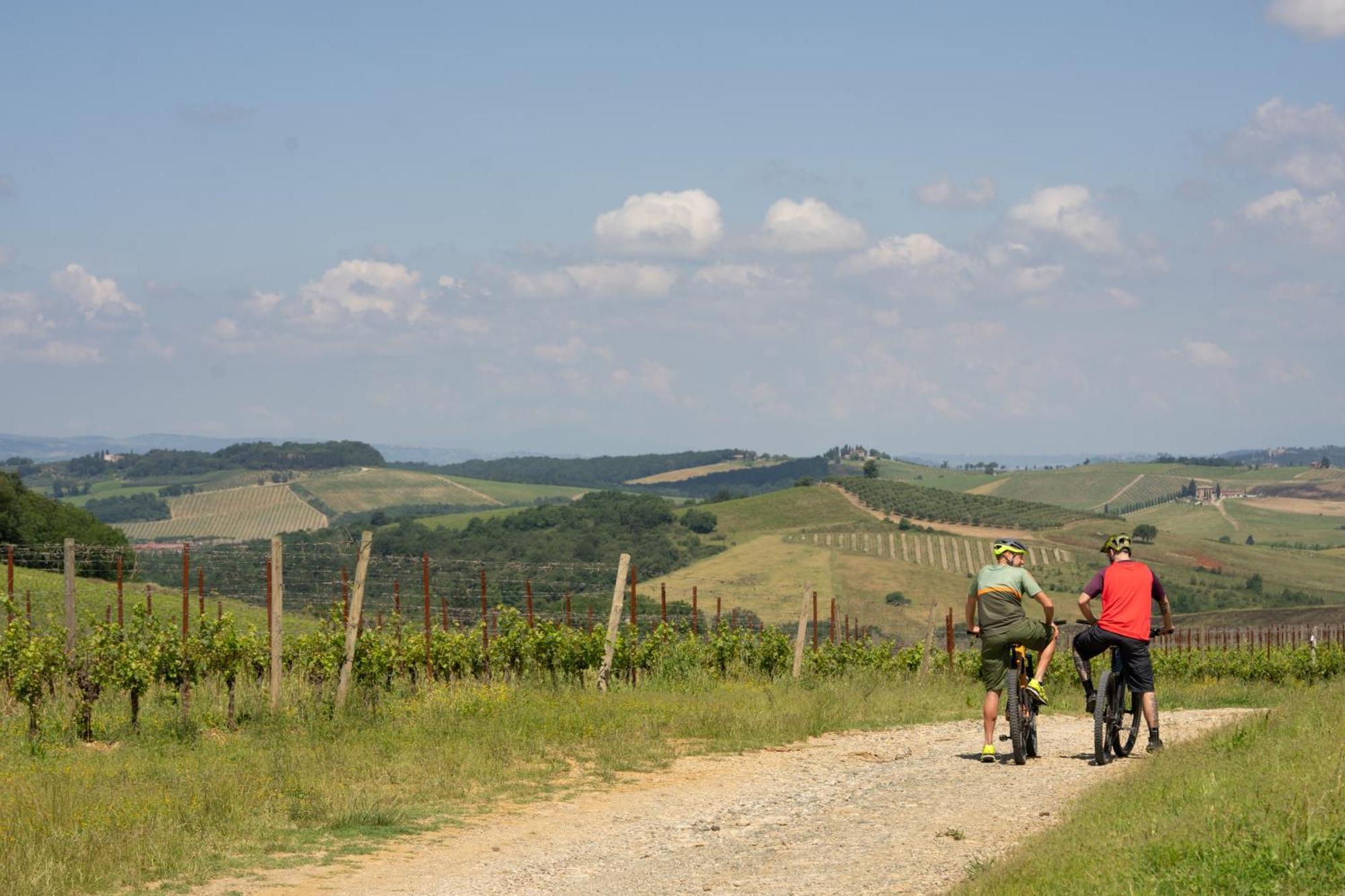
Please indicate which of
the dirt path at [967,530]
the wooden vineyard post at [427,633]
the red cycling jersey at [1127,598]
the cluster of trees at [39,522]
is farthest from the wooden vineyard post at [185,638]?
the dirt path at [967,530]

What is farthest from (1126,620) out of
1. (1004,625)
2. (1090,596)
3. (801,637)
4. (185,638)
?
(185,638)

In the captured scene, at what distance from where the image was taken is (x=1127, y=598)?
11688 mm

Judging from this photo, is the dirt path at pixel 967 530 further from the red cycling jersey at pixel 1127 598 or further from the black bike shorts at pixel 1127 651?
the red cycling jersey at pixel 1127 598

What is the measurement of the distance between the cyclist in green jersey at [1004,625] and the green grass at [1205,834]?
2.20m

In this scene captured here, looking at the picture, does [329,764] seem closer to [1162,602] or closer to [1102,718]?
[1102,718]

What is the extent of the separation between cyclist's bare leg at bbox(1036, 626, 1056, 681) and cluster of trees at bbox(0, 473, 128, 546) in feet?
198

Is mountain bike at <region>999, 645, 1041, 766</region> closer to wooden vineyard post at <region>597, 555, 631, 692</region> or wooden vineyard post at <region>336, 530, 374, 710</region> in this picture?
wooden vineyard post at <region>597, 555, 631, 692</region>

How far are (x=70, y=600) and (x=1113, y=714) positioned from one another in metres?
11.6

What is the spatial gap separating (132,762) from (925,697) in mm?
10698

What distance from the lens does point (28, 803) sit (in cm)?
971

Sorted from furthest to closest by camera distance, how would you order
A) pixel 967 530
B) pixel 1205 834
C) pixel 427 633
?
pixel 967 530
pixel 427 633
pixel 1205 834

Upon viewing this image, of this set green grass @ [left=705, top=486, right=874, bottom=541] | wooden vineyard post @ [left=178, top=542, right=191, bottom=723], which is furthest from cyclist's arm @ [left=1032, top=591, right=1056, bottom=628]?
green grass @ [left=705, top=486, right=874, bottom=541]

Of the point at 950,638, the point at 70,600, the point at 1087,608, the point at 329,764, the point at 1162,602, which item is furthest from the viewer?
the point at 950,638

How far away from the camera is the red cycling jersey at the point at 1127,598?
11.7m
